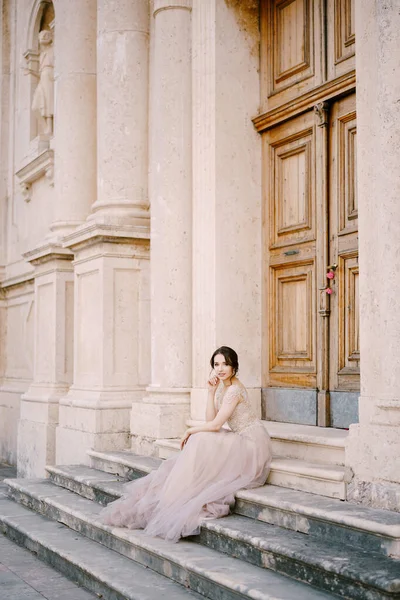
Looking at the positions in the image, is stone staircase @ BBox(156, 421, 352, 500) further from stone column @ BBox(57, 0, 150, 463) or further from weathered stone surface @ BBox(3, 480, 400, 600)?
stone column @ BBox(57, 0, 150, 463)

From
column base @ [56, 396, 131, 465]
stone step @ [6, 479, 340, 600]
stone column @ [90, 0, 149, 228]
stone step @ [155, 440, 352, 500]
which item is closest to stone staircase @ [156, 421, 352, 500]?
stone step @ [155, 440, 352, 500]

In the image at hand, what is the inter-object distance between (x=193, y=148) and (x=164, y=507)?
11.5ft

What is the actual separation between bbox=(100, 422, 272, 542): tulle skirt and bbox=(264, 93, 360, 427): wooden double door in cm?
102

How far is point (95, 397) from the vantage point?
8664mm

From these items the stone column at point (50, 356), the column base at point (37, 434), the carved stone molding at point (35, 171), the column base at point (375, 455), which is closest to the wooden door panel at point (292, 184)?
the column base at point (375, 455)

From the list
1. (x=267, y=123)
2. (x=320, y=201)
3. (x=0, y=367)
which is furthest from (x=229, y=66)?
(x=0, y=367)

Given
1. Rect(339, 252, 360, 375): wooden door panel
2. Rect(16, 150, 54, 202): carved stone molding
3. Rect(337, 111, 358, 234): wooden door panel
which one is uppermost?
Rect(16, 150, 54, 202): carved stone molding

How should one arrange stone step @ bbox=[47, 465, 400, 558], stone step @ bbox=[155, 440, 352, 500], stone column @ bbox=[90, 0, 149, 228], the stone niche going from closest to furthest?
1. stone step @ bbox=[47, 465, 400, 558]
2. stone step @ bbox=[155, 440, 352, 500]
3. stone column @ bbox=[90, 0, 149, 228]
4. the stone niche

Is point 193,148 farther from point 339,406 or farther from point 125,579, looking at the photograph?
point 125,579

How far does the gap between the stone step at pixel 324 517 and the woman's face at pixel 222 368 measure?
94 centimetres

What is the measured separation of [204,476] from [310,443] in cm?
81

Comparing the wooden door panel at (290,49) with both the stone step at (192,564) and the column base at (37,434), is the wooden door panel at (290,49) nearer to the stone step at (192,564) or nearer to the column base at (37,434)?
the stone step at (192,564)

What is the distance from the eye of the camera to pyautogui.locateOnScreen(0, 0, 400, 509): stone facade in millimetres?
5398

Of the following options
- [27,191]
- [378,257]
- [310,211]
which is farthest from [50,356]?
[378,257]
